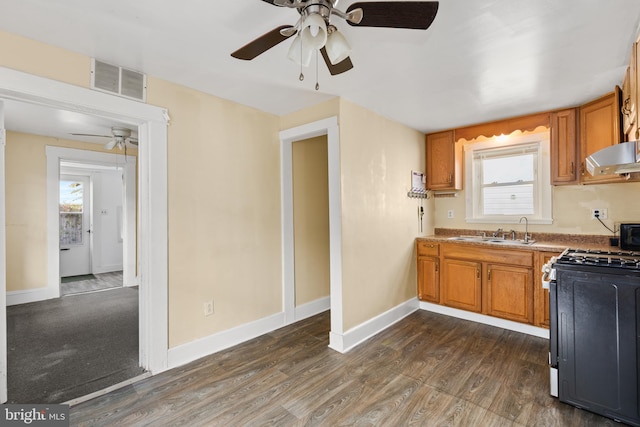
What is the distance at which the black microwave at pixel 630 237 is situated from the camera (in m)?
2.60

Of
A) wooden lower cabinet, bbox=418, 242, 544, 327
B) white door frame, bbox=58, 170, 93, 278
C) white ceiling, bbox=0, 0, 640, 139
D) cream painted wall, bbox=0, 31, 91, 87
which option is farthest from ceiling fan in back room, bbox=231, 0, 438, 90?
white door frame, bbox=58, 170, 93, 278

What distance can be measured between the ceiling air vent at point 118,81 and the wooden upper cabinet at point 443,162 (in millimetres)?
3398

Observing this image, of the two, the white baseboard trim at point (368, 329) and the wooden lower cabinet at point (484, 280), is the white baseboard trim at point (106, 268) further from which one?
the wooden lower cabinet at point (484, 280)

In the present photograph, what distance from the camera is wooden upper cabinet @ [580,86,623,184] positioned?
2.55m

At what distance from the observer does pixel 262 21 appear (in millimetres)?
1639

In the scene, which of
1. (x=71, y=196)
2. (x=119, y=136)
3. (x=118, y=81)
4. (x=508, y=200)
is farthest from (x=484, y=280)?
(x=71, y=196)

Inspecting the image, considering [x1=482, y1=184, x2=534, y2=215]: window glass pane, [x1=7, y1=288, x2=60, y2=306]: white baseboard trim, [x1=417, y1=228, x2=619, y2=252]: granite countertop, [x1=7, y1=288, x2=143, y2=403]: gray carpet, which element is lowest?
[x1=7, y1=288, x2=143, y2=403]: gray carpet

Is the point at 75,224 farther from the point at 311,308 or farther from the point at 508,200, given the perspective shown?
the point at 508,200

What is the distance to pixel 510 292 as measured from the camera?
10.2 feet

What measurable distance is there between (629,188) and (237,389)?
13.2 feet

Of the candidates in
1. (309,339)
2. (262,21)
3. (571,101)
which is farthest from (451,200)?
(262,21)

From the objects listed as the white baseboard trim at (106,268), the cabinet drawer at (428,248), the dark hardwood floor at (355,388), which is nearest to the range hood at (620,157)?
the dark hardwood floor at (355,388)

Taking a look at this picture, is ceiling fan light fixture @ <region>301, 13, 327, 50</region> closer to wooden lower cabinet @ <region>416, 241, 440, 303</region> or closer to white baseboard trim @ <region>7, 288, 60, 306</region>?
wooden lower cabinet @ <region>416, 241, 440, 303</region>

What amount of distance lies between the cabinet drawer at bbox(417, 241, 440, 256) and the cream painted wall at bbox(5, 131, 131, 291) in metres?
5.31
